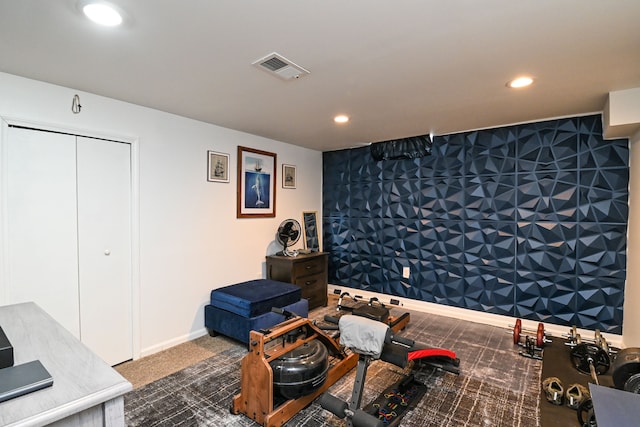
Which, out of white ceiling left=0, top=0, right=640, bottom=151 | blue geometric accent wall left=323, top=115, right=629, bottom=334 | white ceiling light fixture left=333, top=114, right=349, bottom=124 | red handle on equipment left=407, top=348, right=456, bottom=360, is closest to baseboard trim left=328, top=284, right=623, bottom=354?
blue geometric accent wall left=323, top=115, right=629, bottom=334

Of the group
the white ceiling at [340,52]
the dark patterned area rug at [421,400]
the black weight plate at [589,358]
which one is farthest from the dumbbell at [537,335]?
the white ceiling at [340,52]

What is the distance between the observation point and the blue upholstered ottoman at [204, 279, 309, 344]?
3.02 metres

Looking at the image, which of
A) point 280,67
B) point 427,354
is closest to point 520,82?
point 280,67

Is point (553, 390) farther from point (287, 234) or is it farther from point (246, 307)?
point (287, 234)

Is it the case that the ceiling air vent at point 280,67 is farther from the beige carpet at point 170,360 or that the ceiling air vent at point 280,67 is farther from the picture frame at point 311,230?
the picture frame at point 311,230

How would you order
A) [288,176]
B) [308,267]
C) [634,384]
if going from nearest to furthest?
1. [634,384]
2. [308,267]
3. [288,176]

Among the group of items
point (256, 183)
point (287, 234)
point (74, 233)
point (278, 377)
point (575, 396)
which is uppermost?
point (256, 183)

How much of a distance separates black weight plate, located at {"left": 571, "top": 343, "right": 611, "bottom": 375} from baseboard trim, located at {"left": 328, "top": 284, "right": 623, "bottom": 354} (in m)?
0.57

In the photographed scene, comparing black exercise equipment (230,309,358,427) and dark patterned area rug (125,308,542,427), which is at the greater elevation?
black exercise equipment (230,309,358,427)

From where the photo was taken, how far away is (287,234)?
14.1 feet

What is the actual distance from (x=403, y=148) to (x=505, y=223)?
160 centimetres

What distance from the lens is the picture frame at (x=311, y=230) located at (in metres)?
4.95

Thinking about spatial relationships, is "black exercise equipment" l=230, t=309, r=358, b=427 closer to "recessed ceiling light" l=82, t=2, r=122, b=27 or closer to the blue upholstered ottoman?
the blue upholstered ottoman

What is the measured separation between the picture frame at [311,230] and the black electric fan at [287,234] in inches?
21.1
